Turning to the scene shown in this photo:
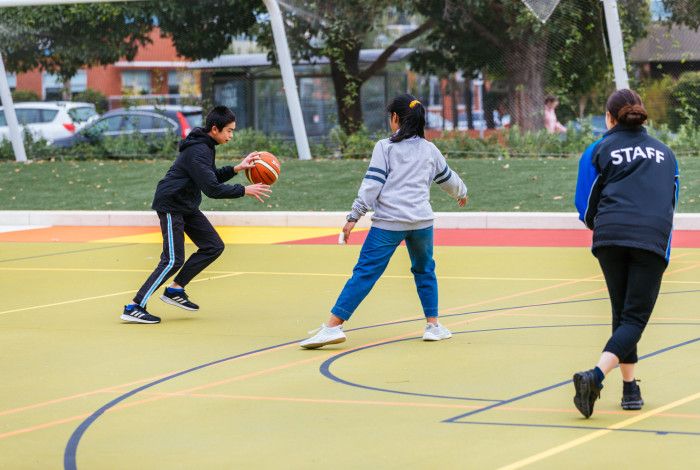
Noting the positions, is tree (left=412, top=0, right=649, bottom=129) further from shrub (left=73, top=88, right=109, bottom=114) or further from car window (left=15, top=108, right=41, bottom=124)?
car window (left=15, top=108, right=41, bottom=124)

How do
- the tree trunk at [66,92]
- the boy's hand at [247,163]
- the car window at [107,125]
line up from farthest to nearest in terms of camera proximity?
the tree trunk at [66,92]
the car window at [107,125]
the boy's hand at [247,163]

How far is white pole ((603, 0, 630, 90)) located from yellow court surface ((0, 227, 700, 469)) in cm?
850

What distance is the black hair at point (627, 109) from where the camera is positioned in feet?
22.6

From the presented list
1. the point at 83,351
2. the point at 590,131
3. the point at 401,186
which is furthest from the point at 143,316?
the point at 590,131

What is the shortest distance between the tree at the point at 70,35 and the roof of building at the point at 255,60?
137cm

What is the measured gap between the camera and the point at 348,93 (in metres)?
26.6

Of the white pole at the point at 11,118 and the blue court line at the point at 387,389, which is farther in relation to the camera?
the white pole at the point at 11,118

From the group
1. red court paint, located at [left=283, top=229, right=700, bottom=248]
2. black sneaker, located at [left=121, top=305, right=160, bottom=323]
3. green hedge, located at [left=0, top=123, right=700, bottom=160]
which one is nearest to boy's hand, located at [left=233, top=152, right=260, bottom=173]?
black sneaker, located at [left=121, top=305, right=160, bottom=323]

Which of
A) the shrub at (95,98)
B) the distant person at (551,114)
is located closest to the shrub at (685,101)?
the distant person at (551,114)

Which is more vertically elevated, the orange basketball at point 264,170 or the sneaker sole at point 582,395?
the orange basketball at point 264,170

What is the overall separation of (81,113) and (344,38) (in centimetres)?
711

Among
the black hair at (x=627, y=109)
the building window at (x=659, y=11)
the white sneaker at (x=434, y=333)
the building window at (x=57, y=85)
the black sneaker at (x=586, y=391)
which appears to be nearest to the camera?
the black sneaker at (x=586, y=391)

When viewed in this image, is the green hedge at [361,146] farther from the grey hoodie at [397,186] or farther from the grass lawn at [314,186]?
the grey hoodie at [397,186]

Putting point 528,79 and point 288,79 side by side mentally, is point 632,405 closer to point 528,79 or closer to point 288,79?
point 528,79
